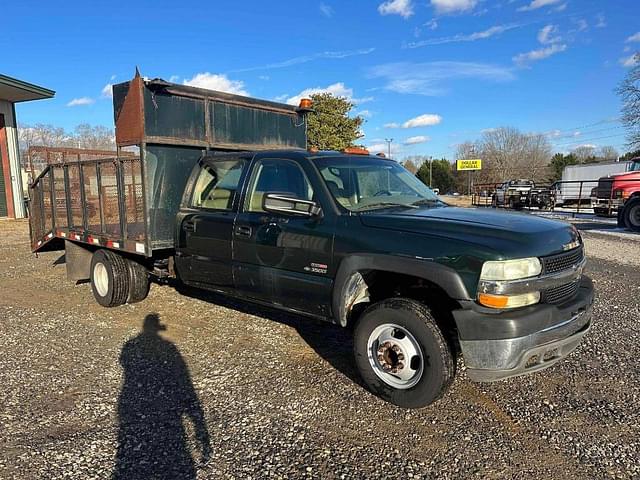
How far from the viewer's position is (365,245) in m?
3.76

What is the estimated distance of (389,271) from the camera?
3.64 m

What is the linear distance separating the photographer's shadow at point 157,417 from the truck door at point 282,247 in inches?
41.7

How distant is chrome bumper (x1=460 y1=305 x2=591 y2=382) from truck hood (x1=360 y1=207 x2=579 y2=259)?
1.82 ft

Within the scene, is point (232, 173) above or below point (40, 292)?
above

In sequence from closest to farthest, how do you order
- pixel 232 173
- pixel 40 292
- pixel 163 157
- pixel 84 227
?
pixel 232 173
pixel 163 157
pixel 84 227
pixel 40 292

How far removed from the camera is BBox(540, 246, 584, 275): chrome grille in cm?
337

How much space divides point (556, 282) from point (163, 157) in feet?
14.0

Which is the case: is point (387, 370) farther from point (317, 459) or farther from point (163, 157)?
point (163, 157)

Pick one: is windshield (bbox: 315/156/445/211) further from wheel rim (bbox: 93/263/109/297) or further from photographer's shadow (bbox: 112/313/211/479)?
wheel rim (bbox: 93/263/109/297)

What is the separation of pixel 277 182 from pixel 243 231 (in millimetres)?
575

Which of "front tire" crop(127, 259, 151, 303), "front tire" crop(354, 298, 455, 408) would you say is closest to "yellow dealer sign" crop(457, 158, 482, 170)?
"front tire" crop(127, 259, 151, 303)

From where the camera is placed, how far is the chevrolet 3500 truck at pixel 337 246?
327 cm

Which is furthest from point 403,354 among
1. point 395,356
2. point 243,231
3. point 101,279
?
point 101,279

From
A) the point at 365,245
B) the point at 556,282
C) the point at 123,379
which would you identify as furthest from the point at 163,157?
the point at 556,282
